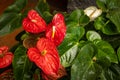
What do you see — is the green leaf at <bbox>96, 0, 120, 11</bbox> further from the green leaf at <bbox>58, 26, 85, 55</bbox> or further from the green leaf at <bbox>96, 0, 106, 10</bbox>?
the green leaf at <bbox>58, 26, 85, 55</bbox>

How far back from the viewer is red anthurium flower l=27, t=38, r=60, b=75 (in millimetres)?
625

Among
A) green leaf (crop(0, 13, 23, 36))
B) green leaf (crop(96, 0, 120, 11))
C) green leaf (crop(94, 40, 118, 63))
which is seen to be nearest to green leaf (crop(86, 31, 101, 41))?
green leaf (crop(94, 40, 118, 63))

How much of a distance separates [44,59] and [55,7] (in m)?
1.78

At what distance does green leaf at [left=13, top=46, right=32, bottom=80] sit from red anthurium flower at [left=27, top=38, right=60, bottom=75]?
9cm

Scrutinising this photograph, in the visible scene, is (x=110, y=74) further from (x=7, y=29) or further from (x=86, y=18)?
(x=7, y=29)

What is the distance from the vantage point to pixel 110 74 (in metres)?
0.73

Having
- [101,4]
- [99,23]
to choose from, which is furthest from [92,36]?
[101,4]

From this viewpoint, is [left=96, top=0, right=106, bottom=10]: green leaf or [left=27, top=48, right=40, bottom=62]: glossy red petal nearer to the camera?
[left=27, top=48, right=40, bottom=62]: glossy red petal

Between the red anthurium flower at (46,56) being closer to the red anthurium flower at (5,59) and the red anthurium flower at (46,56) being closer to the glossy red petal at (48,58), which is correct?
the glossy red petal at (48,58)

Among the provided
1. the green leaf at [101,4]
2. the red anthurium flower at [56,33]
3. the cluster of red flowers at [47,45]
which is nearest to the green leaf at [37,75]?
the cluster of red flowers at [47,45]

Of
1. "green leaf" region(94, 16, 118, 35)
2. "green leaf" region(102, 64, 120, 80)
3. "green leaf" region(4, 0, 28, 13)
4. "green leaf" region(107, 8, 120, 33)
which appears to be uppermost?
"green leaf" region(4, 0, 28, 13)

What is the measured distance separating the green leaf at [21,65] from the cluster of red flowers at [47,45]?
0.07 meters

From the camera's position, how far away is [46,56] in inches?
25.5

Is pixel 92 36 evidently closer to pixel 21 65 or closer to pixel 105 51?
pixel 105 51
